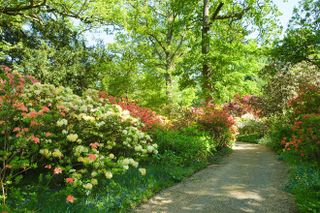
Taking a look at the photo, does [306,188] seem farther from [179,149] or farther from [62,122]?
[62,122]

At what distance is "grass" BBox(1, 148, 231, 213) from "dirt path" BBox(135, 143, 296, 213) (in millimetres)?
237

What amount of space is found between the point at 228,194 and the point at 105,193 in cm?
261

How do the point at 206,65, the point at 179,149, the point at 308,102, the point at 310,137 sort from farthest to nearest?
the point at 206,65 < the point at 308,102 < the point at 179,149 < the point at 310,137

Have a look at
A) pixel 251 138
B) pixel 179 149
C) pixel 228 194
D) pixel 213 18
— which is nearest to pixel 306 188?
pixel 228 194

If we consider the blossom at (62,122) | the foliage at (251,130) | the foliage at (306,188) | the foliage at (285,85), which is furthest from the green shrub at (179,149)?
the foliage at (251,130)

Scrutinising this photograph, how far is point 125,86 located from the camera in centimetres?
1794

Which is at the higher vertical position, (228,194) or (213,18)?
(213,18)

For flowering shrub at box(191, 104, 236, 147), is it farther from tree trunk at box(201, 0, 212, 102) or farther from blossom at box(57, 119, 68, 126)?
blossom at box(57, 119, 68, 126)

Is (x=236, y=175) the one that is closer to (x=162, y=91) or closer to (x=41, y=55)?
(x=41, y=55)

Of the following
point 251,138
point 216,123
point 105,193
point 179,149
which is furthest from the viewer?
point 251,138

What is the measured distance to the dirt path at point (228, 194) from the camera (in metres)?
5.09

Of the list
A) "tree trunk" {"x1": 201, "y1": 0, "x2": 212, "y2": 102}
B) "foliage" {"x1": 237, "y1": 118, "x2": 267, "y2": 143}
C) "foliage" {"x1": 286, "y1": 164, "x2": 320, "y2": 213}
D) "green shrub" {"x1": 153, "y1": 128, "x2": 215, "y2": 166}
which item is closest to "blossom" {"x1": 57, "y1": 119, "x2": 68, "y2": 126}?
"green shrub" {"x1": 153, "y1": 128, "x2": 215, "y2": 166}

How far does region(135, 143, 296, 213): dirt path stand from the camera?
16.7 feet

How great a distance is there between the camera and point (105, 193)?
17.0 ft
